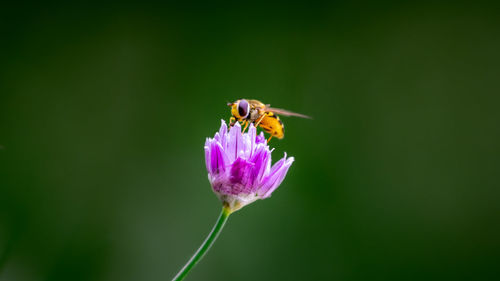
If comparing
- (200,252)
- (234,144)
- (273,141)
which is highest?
(234,144)

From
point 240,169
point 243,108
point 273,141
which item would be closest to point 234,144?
point 240,169

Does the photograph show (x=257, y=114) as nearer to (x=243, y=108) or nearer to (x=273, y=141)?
(x=243, y=108)

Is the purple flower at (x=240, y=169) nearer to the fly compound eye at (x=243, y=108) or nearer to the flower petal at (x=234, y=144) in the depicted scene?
the flower petal at (x=234, y=144)

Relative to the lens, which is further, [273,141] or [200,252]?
[273,141]

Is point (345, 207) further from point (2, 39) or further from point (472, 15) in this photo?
point (2, 39)

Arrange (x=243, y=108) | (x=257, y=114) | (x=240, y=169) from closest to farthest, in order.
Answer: (x=240, y=169) → (x=243, y=108) → (x=257, y=114)

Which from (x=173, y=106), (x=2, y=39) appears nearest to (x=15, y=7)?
(x=2, y=39)
